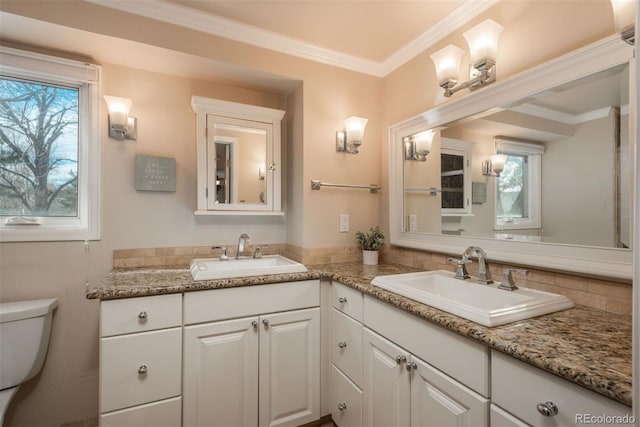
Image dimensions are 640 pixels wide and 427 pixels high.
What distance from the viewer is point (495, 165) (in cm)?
151

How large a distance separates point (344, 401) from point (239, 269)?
914 millimetres

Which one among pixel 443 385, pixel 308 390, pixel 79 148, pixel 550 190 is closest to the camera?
pixel 443 385

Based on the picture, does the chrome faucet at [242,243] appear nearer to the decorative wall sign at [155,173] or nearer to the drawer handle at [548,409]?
the decorative wall sign at [155,173]

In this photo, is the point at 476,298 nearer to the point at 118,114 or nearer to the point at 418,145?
the point at 418,145

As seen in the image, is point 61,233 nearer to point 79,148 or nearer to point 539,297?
point 79,148

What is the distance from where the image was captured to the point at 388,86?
2.25m

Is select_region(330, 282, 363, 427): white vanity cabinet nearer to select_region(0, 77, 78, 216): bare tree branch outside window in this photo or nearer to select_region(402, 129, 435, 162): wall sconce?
select_region(402, 129, 435, 162): wall sconce

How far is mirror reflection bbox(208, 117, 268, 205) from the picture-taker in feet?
6.61

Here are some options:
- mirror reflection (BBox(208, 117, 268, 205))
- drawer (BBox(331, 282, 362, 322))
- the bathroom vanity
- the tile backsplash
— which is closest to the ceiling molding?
mirror reflection (BBox(208, 117, 268, 205))

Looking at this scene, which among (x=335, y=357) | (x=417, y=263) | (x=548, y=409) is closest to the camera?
(x=548, y=409)

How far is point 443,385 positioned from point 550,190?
94 cm

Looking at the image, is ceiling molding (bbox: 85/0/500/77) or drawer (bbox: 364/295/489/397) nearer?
drawer (bbox: 364/295/489/397)

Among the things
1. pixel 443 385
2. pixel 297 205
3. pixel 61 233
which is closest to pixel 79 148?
pixel 61 233

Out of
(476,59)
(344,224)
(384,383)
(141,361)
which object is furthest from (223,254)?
(476,59)
